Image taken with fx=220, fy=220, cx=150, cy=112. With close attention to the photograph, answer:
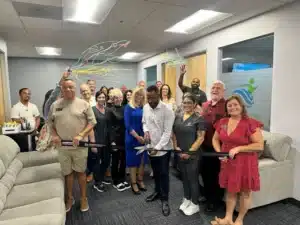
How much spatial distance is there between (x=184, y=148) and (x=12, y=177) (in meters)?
1.95

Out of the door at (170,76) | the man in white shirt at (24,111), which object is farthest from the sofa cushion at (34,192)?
the door at (170,76)

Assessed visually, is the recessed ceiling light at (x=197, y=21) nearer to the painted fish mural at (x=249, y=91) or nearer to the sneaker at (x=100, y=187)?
the painted fish mural at (x=249, y=91)

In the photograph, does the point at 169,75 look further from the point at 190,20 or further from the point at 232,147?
the point at 232,147

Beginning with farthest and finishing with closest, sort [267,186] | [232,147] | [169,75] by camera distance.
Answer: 1. [169,75]
2. [267,186]
3. [232,147]

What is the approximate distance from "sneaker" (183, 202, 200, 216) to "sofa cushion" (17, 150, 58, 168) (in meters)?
1.94

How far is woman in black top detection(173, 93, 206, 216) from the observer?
238 centimetres

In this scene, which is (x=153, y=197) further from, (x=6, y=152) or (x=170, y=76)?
(x=170, y=76)

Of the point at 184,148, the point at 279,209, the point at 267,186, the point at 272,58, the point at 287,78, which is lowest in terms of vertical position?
the point at 279,209

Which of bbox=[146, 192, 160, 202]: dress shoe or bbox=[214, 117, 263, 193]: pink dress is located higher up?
bbox=[214, 117, 263, 193]: pink dress

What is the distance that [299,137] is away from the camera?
107 inches

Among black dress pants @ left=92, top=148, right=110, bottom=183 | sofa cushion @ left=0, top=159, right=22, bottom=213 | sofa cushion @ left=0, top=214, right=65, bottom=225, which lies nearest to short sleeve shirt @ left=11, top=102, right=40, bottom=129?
sofa cushion @ left=0, top=159, right=22, bottom=213

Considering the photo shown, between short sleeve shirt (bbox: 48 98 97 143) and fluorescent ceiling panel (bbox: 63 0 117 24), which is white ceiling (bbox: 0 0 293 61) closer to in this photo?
fluorescent ceiling panel (bbox: 63 0 117 24)

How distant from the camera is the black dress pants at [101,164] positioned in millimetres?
3229

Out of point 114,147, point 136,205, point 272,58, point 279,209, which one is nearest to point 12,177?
point 114,147
